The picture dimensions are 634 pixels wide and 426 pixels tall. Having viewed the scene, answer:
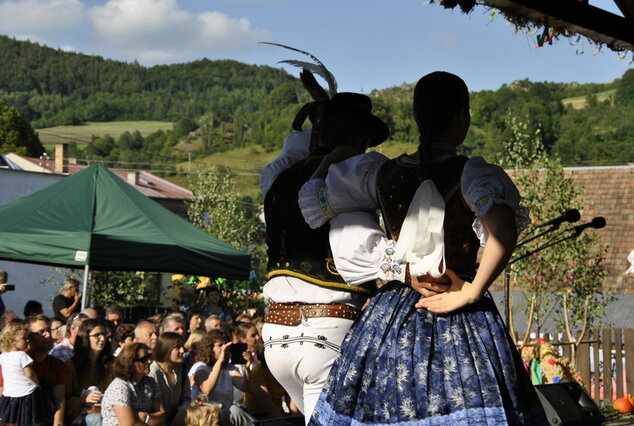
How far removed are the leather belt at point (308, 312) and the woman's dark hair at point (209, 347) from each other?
12.6 ft

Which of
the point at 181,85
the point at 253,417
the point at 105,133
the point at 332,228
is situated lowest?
the point at 253,417

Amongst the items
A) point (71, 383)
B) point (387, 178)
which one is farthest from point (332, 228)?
point (71, 383)

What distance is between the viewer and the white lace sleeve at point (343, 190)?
2846 millimetres

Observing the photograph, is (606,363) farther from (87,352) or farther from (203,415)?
(87,352)

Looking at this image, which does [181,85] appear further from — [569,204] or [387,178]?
[387,178]

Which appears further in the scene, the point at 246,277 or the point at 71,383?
the point at 246,277

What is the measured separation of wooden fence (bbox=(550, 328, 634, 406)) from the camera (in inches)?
465

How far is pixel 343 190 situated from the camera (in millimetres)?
2902

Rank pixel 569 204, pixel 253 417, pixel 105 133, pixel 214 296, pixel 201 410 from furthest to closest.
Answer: pixel 105 133
pixel 569 204
pixel 214 296
pixel 253 417
pixel 201 410

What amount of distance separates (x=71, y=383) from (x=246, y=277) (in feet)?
11.2

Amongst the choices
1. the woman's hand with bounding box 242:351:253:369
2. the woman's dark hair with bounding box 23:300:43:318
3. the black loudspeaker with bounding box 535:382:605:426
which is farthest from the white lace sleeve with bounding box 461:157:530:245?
the woman's dark hair with bounding box 23:300:43:318

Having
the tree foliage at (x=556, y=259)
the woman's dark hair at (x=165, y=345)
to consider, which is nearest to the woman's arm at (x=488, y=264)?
the woman's dark hair at (x=165, y=345)

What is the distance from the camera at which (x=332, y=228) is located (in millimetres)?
2969

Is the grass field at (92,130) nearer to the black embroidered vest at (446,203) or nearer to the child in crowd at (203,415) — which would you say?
the child in crowd at (203,415)
